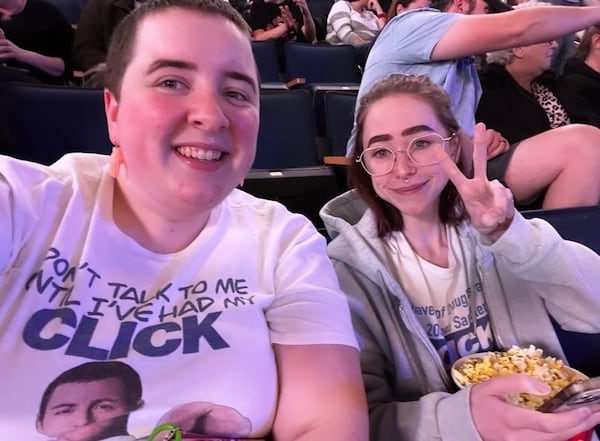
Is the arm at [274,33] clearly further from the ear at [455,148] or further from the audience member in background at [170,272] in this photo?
the audience member in background at [170,272]

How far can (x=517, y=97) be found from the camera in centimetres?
214

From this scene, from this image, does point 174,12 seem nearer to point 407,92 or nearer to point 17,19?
point 407,92

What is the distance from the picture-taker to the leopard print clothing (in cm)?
223

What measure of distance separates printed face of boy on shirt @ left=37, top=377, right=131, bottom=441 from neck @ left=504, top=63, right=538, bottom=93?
193 cm

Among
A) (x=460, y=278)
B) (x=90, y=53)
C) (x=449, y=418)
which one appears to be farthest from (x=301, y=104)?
(x=449, y=418)

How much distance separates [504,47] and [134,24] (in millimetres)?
1169

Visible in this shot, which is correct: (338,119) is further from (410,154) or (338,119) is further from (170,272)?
(170,272)

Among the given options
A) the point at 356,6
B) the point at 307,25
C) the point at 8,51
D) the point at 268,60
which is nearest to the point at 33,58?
the point at 8,51

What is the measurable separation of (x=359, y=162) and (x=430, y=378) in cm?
47

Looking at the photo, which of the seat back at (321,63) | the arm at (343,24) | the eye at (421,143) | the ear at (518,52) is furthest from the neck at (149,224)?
the arm at (343,24)

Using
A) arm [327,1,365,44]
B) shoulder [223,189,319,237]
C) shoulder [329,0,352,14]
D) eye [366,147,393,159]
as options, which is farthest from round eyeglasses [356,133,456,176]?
shoulder [329,0,352,14]

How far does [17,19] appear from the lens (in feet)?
8.47

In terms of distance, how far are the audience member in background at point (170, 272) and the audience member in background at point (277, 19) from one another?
3.62 meters

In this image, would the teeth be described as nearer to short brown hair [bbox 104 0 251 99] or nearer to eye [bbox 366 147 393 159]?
short brown hair [bbox 104 0 251 99]
